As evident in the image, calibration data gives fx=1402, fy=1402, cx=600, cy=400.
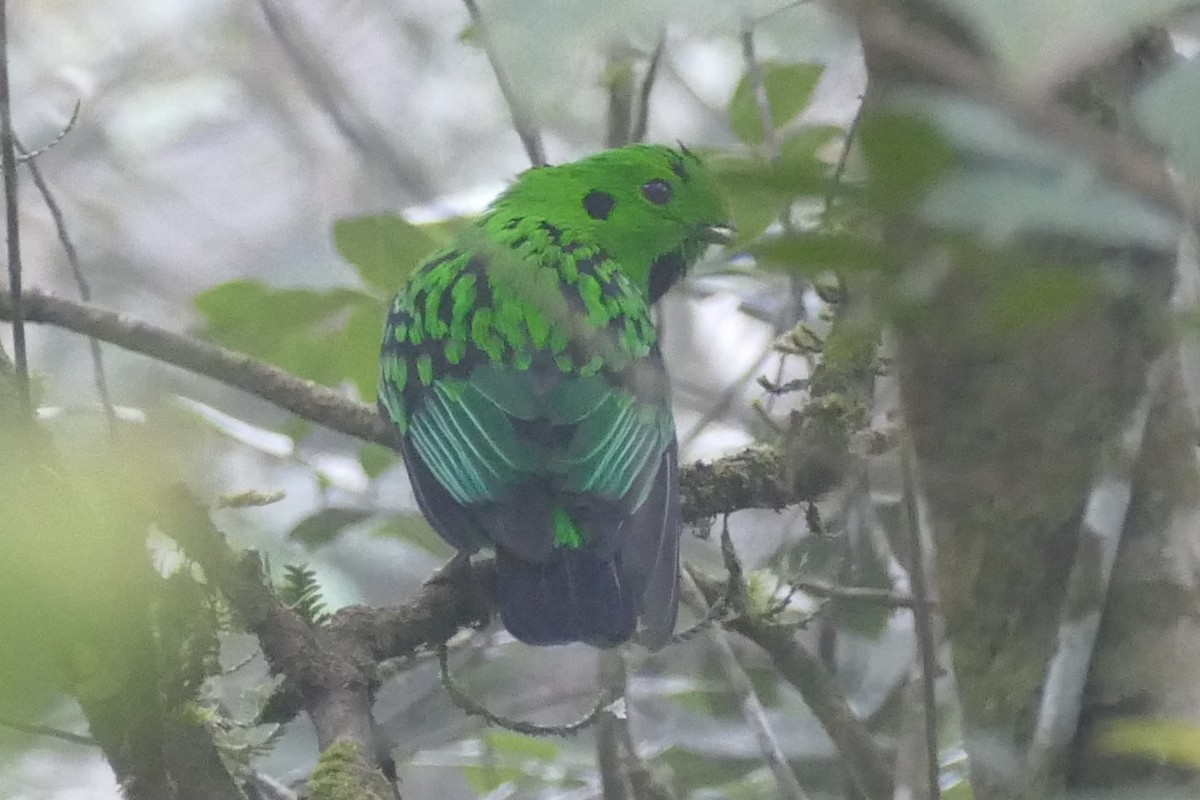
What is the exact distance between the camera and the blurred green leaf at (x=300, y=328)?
3.18 m

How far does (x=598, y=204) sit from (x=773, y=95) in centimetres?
82

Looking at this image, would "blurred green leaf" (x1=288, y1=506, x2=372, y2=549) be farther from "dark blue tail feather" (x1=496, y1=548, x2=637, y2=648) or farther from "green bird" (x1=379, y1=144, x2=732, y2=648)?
"dark blue tail feather" (x1=496, y1=548, x2=637, y2=648)

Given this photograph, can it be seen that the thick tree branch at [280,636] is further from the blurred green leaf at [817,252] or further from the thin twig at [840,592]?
the blurred green leaf at [817,252]

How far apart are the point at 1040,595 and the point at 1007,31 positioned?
1.46m

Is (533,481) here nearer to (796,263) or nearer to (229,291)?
(229,291)

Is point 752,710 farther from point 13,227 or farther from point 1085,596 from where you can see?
point 13,227

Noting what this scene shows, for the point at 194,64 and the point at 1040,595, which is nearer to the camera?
the point at 1040,595

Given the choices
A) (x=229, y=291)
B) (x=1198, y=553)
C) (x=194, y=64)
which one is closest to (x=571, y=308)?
(x=229, y=291)

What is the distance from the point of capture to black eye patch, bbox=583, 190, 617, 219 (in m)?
3.81

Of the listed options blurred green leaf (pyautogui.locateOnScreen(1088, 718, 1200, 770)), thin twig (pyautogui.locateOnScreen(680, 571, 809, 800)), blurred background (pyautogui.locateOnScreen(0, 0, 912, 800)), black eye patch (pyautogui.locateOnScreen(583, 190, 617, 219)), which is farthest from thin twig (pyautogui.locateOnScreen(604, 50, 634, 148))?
blurred green leaf (pyautogui.locateOnScreen(1088, 718, 1200, 770))

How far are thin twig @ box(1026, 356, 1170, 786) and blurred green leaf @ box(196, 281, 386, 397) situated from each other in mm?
1925

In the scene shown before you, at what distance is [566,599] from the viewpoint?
2586 mm

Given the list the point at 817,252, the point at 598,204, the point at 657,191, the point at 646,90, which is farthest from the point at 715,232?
the point at 817,252

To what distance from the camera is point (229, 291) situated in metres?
3.17
